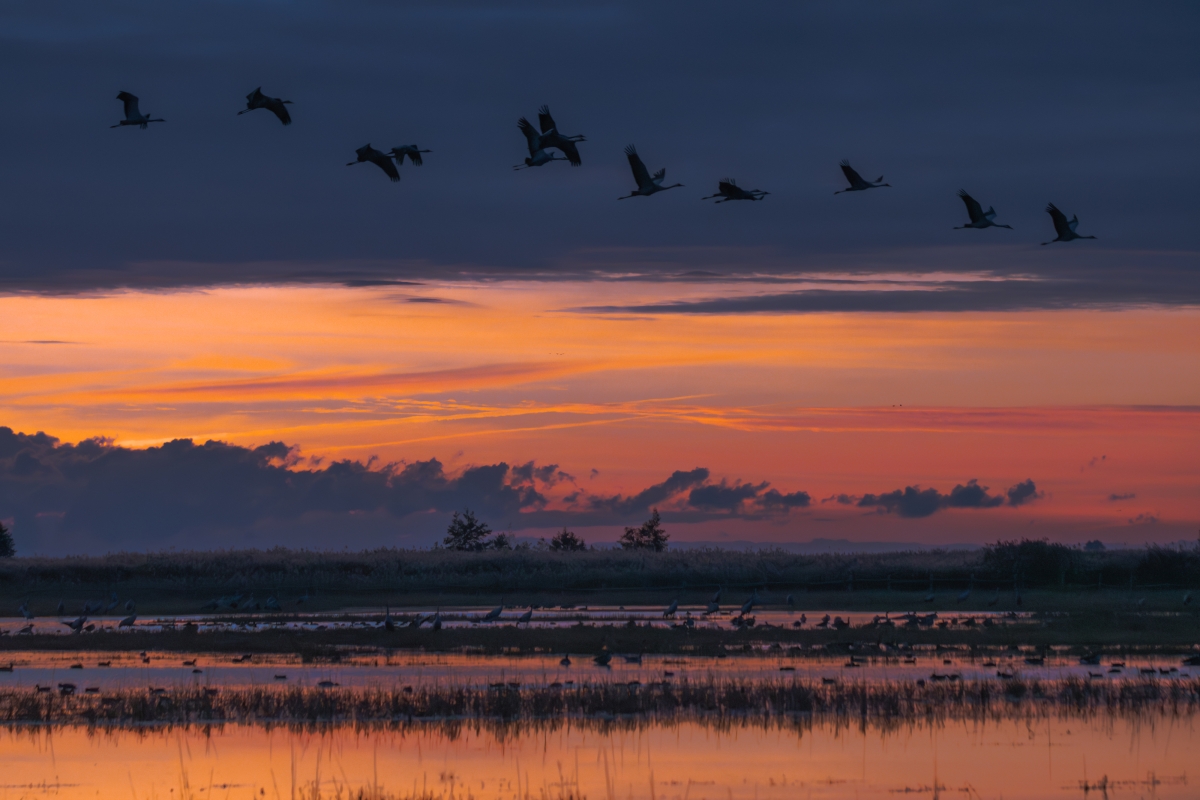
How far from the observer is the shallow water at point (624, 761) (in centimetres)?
1514

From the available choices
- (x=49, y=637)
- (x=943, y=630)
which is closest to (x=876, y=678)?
(x=943, y=630)

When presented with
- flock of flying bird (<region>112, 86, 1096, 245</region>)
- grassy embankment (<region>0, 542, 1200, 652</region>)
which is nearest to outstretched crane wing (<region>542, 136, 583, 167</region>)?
flock of flying bird (<region>112, 86, 1096, 245</region>)

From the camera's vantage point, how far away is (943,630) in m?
34.0

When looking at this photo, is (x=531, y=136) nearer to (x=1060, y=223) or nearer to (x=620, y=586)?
(x=1060, y=223)

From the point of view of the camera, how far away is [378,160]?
21.4m

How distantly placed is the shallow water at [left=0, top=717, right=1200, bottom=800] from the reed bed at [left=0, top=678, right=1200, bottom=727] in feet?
2.15

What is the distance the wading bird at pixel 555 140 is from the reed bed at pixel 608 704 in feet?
26.9

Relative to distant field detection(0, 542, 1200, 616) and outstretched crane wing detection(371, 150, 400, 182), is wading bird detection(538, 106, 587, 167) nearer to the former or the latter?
outstretched crane wing detection(371, 150, 400, 182)

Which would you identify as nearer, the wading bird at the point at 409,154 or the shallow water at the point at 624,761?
the shallow water at the point at 624,761

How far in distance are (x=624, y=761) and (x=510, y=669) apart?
30.6 feet

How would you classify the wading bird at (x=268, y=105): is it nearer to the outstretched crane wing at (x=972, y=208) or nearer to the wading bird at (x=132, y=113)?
the wading bird at (x=132, y=113)

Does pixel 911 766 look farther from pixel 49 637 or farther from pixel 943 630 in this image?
pixel 49 637

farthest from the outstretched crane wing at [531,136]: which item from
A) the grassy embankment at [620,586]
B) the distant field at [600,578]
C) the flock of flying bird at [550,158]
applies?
the distant field at [600,578]

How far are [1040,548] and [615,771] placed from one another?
1872 inches
